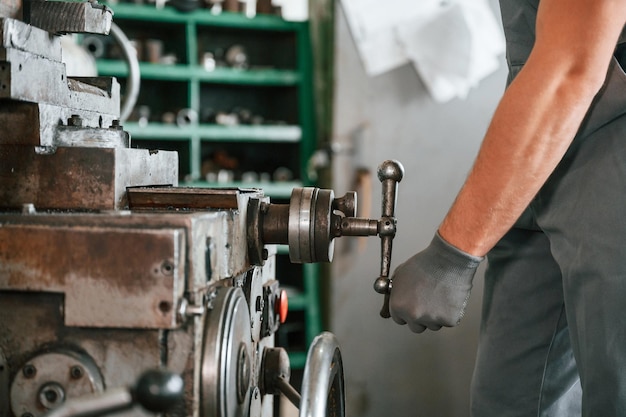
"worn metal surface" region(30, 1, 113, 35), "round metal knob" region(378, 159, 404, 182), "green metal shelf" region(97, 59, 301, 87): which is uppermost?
"green metal shelf" region(97, 59, 301, 87)

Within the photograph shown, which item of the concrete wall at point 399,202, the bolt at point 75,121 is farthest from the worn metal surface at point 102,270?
the concrete wall at point 399,202

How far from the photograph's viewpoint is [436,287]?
116cm

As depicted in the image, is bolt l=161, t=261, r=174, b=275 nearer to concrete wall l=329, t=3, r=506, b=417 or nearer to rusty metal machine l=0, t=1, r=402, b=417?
rusty metal machine l=0, t=1, r=402, b=417

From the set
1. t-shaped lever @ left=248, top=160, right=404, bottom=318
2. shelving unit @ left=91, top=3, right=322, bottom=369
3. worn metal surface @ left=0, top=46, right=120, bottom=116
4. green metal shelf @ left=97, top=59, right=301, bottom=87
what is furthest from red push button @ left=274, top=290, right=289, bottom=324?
green metal shelf @ left=97, top=59, right=301, bottom=87

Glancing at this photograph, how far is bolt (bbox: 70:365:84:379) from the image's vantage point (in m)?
0.92

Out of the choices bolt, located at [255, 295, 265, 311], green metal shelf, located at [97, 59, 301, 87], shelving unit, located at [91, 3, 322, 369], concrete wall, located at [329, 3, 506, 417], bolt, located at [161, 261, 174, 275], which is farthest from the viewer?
shelving unit, located at [91, 3, 322, 369]

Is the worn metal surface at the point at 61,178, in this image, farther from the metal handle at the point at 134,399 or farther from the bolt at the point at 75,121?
the metal handle at the point at 134,399

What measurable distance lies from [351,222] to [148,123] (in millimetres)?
2200

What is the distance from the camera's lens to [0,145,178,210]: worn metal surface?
1050 millimetres

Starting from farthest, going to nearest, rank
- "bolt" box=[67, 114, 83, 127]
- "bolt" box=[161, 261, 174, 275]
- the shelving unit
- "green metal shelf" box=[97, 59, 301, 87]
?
1. the shelving unit
2. "green metal shelf" box=[97, 59, 301, 87]
3. "bolt" box=[67, 114, 83, 127]
4. "bolt" box=[161, 261, 174, 275]

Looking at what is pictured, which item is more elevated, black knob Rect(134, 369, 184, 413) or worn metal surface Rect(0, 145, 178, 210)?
worn metal surface Rect(0, 145, 178, 210)

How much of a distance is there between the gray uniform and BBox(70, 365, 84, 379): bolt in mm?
730

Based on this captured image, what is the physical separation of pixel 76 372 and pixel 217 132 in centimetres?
238

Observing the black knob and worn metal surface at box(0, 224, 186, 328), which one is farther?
worn metal surface at box(0, 224, 186, 328)
